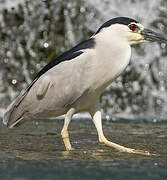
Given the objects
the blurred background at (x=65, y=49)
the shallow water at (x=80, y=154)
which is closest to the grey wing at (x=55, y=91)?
the shallow water at (x=80, y=154)

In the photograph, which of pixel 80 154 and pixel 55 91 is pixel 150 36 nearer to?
pixel 55 91

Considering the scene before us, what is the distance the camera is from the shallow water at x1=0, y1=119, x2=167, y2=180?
3096mm

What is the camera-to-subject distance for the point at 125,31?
4.52 metres

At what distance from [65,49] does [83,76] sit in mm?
4082

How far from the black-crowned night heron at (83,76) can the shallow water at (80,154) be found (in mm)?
233

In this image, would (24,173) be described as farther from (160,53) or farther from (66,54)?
(160,53)

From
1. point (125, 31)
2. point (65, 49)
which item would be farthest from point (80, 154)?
point (65, 49)

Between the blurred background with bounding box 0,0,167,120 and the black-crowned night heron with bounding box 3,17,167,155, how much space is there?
11.4 ft

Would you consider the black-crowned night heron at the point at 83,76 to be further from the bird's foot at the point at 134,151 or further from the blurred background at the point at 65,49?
the blurred background at the point at 65,49

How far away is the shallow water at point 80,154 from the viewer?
3096 millimetres

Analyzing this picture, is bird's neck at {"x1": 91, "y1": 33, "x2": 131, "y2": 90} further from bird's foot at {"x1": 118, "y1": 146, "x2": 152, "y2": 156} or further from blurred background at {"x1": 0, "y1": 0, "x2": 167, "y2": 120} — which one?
blurred background at {"x1": 0, "y1": 0, "x2": 167, "y2": 120}

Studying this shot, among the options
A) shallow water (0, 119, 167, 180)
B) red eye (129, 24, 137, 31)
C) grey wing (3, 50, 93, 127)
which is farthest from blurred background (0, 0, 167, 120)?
red eye (129, 24, 137, 31)

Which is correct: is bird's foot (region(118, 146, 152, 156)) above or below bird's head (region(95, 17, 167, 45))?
below

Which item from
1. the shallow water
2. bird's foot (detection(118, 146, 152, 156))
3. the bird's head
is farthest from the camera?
the bird's head
